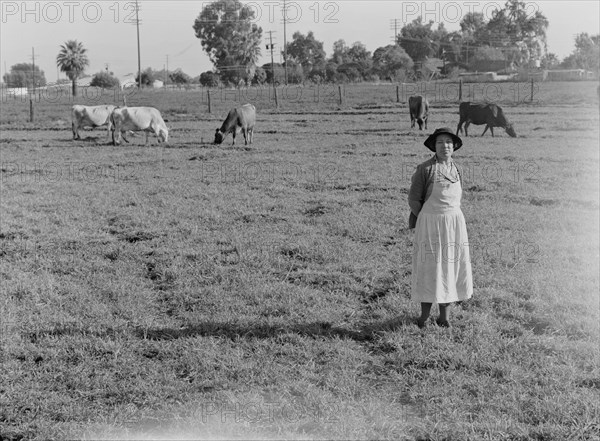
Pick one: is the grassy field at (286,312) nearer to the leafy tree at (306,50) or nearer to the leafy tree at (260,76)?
the leafy tree at (260,76)

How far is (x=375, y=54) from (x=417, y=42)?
1270cm

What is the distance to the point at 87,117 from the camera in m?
21.9

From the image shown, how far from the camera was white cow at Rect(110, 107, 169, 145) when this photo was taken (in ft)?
65.4

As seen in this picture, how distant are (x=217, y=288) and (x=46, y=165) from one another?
1052cm

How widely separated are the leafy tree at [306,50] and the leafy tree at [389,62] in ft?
49.6

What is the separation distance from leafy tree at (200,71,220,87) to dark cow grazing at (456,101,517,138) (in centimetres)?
5114

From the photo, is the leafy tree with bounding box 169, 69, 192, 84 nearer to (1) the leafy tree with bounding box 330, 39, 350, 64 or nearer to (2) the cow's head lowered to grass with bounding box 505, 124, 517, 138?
(1) the leafy tree with bounding box 330, 39, 350, 64

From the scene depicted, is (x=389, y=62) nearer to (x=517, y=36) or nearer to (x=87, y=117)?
(x=517, y=36)

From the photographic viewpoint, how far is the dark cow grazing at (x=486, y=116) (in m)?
20.4

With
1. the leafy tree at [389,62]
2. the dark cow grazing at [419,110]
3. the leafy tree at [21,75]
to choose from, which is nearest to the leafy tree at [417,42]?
the leafy tree at [389,62]

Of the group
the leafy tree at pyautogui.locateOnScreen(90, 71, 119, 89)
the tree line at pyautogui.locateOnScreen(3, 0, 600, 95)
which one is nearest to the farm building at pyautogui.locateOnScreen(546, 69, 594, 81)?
the tree line at pyautogui.locateOnScreen(3, 0, 600, 95)

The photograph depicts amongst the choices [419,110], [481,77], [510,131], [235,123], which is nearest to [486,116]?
[510,131]

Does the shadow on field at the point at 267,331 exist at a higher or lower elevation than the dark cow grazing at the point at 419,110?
lower

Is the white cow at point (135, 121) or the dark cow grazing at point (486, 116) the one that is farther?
the dark cow grazing at point (486, 116)
